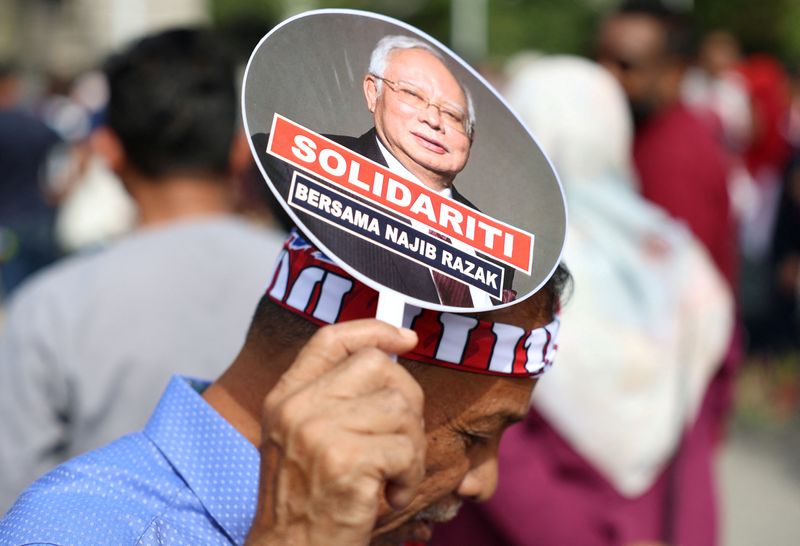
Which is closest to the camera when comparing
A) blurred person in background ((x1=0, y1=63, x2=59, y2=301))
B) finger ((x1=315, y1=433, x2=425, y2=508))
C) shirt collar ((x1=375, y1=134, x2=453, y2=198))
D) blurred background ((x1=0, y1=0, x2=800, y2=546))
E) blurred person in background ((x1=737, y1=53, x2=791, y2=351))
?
finger ((x1=315, y1=433, x2=425, y2=508))

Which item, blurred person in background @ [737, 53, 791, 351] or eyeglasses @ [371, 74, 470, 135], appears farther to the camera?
blurred person in background @ [737, 53, 791, 351]

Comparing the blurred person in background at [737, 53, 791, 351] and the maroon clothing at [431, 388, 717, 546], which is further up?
the maroon clothing at [431, 388, 717, 546]

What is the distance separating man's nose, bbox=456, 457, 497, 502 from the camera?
4.85 feet

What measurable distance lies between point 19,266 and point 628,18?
4.82 meters

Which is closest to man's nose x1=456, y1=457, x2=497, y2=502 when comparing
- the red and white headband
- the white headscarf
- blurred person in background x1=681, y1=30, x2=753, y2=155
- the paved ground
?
the red and white headband

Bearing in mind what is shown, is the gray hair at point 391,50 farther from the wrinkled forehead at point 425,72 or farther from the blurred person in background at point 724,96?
the blurred person in background at point 724,96

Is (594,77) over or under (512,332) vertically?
under

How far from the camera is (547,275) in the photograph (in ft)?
4.07

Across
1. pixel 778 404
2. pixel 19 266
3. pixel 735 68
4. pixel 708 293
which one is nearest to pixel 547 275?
Answer: pixel 708 293

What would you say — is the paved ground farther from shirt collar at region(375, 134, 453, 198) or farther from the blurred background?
shirt collar at region(375, 134, 453, 198)

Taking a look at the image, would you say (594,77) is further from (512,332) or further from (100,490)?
(100,490)

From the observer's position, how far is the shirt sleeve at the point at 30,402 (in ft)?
7.43

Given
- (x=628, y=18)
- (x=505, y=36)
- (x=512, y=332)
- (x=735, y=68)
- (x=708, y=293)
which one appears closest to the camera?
(x=512, y=332)

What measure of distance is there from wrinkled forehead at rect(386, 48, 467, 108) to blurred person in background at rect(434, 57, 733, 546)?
121 centimetres
